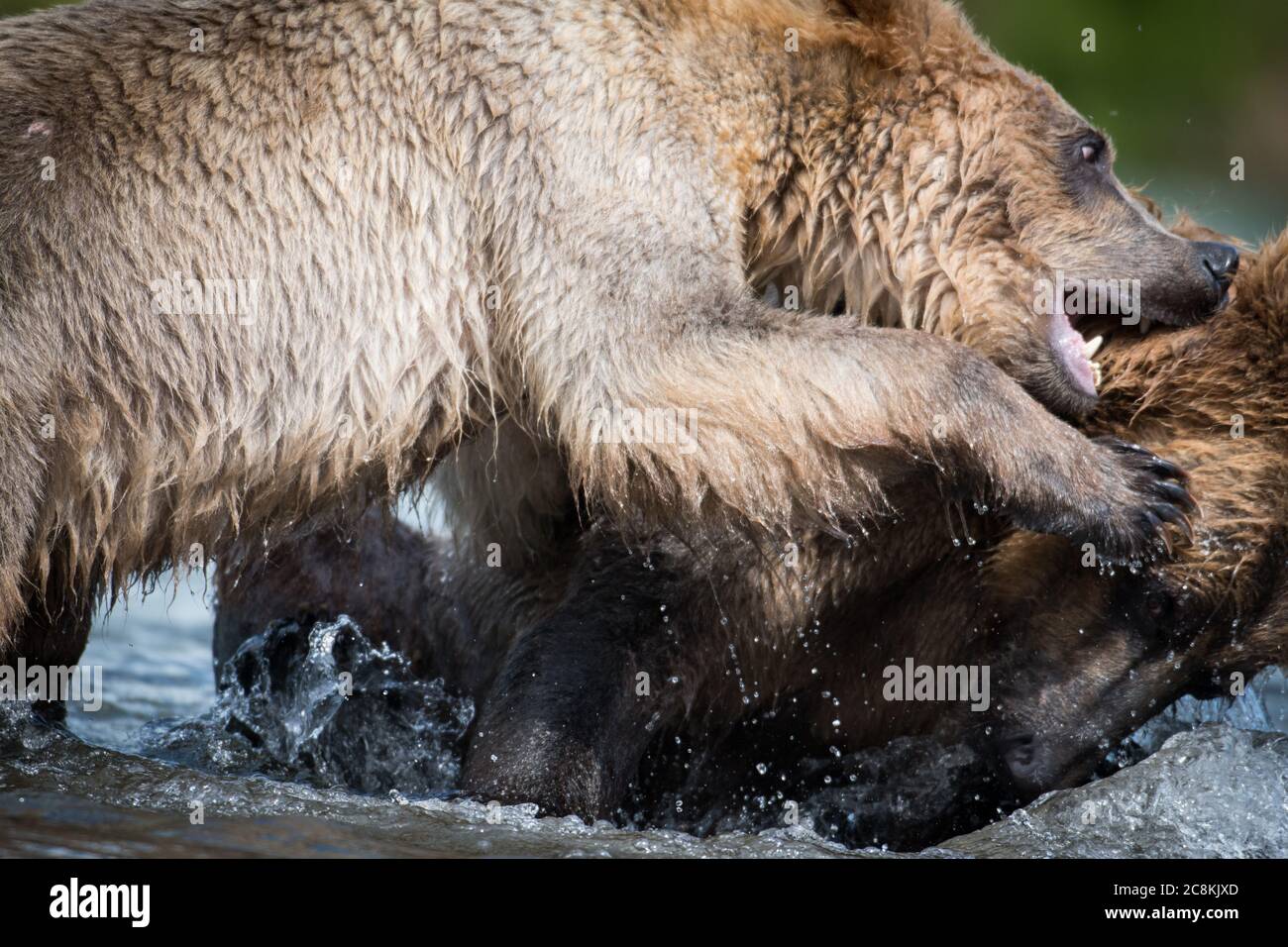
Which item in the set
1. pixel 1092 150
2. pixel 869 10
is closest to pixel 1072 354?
pixel 1092 150

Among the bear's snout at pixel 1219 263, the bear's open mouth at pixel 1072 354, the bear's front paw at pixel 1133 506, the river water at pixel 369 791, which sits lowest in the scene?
the river water at pixel 369 791

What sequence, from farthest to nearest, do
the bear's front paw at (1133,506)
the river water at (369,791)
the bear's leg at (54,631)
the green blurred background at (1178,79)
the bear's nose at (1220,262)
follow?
the green blurred background at (1178,79)
the bear's nose at (1220,262)
the bear's leg at (54,631)
the bear's front paw at (1133,506)
the river water at (369,791)

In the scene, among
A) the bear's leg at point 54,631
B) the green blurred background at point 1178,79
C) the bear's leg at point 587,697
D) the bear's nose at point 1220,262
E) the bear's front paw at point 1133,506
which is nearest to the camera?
the bear's front paw at point 1133,506

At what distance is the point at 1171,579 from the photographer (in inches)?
204

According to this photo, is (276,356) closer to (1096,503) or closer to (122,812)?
(122,812)

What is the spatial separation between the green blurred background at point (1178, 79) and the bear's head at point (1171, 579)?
1205 centimetres

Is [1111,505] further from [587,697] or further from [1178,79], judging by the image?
[1178,79]

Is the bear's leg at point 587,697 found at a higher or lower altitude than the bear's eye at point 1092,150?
lower

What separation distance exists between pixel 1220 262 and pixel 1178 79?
45.1 ft

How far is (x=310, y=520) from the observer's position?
5191mm

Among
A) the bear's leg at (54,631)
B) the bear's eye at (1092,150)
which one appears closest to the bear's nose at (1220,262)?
the bear's eye at (1092,150)

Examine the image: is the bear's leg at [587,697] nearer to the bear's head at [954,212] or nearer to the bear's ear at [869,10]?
the bear's head at [954,212]

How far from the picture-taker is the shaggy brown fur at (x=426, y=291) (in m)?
4.66

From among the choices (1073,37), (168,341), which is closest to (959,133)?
(168,341)
